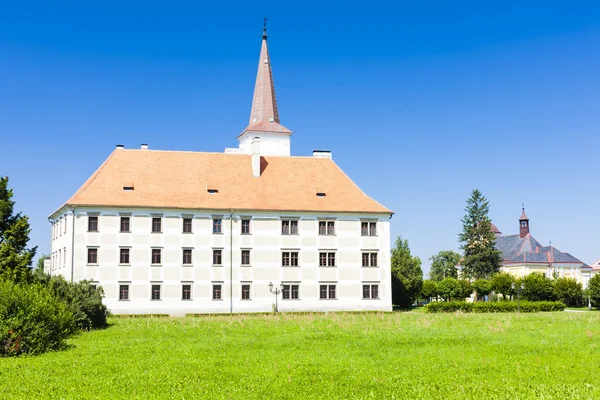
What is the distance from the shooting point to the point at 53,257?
55969 millimetres

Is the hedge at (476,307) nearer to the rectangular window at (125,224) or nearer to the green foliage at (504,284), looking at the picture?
the green foliage at (504,284)

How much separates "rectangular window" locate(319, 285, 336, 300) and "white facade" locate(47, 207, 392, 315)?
16 centimetres

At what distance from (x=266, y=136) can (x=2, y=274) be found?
3223 centimetres

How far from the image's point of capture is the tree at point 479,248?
8744 centimetres

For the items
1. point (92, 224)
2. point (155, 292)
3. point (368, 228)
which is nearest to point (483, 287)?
point (368, 228)

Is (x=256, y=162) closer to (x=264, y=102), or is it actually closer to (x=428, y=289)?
(x=264, y=102)

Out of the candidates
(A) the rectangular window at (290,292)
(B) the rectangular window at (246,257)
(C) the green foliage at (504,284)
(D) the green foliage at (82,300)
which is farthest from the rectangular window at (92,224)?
(C) the green foliage at (504,284)

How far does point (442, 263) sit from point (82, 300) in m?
106

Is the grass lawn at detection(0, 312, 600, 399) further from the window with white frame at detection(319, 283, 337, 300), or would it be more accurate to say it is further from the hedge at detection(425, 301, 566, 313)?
the window with white frame at detection(319, 283, 337, 300)

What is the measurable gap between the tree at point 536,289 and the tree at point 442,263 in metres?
54.6

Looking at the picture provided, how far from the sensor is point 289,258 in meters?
53.1

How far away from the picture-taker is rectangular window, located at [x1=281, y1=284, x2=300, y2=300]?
5269 centimetres

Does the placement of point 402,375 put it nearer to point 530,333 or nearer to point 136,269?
point 530,333

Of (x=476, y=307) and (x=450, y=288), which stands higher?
(x=450, y=288)
